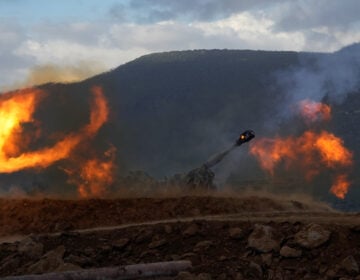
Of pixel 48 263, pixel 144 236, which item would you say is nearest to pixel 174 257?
pixel 144 236

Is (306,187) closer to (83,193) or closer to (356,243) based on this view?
(83,193)

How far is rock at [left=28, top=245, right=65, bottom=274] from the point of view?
1422 cm

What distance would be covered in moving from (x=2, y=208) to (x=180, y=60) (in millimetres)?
92006

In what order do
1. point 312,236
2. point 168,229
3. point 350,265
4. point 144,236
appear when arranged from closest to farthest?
point 350,265
point 312,236
point 144,236
point 168,229

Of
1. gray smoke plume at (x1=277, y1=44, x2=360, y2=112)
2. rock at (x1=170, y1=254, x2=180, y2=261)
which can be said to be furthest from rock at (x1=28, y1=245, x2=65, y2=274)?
gray smoke plume at (x1=277, y1=44, x2=360, y2=112)

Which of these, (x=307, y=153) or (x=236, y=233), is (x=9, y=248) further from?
(x=307, y=153)

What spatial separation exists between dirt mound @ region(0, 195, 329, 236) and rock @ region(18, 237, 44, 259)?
20.0 feet

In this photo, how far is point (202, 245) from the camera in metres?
14.9

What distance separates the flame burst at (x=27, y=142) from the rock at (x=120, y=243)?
17860 millimetres

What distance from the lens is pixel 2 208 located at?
85.9 ft

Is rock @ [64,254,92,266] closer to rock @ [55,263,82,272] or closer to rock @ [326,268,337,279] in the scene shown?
rock @ [55,263,82,272]

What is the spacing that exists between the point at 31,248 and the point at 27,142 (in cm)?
2191

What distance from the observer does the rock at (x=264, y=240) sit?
14.1 metres

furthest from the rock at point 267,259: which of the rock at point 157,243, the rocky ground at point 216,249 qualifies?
the rock at point 157,243
